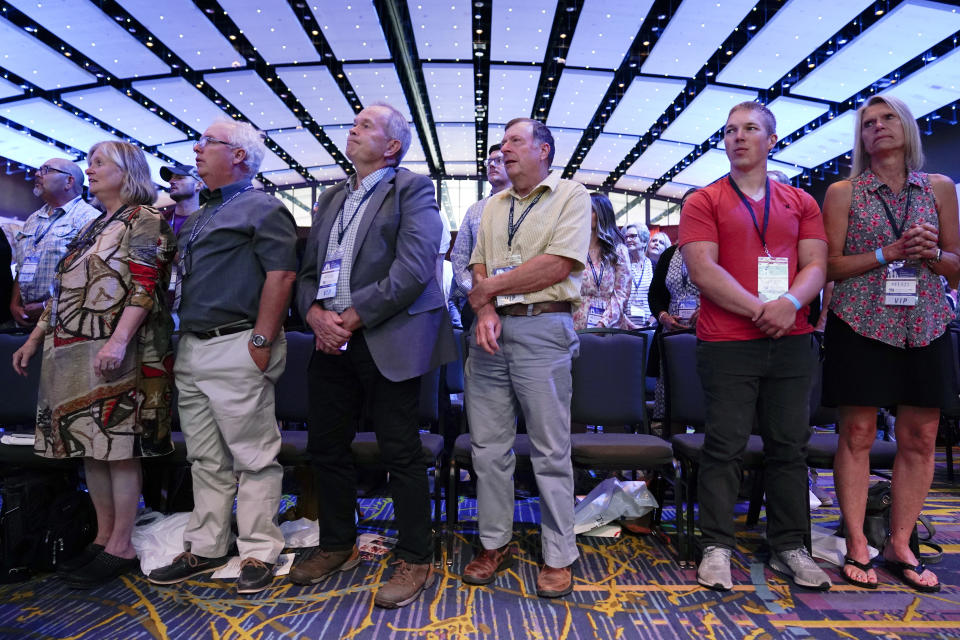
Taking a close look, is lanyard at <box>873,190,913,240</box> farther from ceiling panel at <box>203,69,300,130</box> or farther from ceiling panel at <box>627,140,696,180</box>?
ceiling panel at <box>627,140,696,180</box>

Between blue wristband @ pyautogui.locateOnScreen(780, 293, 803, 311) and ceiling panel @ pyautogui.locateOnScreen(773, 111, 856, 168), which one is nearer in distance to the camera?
blue wristband @ pyautogui.locateOnScreen(780, 293, 803, 311)

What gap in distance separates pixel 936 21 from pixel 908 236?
693 centimetres

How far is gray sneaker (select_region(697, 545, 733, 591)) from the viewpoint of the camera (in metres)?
2.12

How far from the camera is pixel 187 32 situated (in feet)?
28.6

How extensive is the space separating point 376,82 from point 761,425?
34.5 ft

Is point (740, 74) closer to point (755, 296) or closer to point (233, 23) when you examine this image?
point (233, 23)

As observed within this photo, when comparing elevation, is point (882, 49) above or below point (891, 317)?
above

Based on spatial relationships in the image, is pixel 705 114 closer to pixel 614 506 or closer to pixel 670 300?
pixel 670 300

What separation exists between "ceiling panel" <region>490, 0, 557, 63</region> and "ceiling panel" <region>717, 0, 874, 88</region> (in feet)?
9.37

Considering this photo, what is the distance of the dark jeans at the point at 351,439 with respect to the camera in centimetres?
211

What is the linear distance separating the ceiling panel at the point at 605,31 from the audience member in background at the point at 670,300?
6032mm

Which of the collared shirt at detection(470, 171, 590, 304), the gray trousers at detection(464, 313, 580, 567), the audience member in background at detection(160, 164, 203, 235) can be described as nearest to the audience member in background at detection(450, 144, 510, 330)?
the collared shirt at detection(470, 171, 590, 304)

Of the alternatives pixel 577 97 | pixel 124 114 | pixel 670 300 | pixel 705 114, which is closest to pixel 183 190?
pixel 670 300

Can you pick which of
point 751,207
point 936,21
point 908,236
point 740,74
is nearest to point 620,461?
point 751,207
